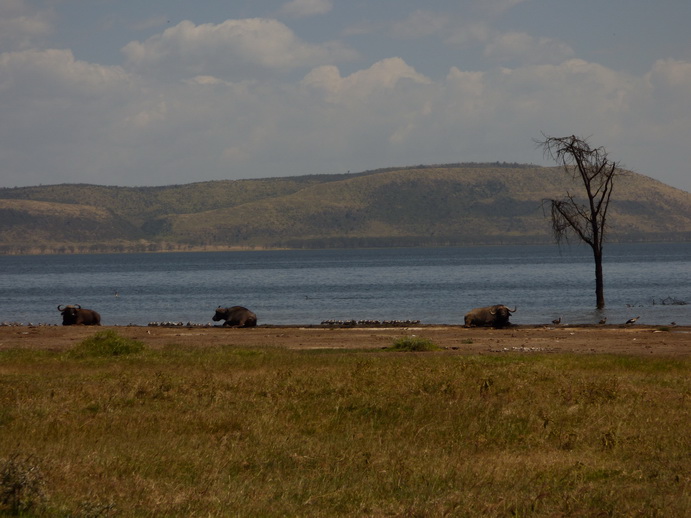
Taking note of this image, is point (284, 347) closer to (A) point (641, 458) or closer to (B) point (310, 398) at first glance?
(B) point (310, 398)

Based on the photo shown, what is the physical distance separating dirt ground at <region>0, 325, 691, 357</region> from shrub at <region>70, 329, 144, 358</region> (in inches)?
119

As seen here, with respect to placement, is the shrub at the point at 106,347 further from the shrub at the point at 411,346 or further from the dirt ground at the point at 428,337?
the shrub at the point at 411,346

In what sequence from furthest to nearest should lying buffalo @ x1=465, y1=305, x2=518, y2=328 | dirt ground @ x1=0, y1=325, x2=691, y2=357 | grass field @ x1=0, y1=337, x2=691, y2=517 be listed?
lying buffalo @ x1=465, y1=305, x2=518, y2=328
dirt ground @ x1=0, y1=325, x2=691, y2=357
grass field @ x1=0, y1=337, x2=691, y2=517

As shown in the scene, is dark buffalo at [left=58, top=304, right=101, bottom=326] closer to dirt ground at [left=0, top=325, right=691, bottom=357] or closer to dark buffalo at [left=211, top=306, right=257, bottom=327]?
dirt ground at [left=0, top=325, right=691, bottom=357]

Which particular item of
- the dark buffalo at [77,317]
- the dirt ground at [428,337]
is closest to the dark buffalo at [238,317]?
the dirt ground at [428,337]

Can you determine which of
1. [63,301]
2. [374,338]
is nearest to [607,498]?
[374,338]

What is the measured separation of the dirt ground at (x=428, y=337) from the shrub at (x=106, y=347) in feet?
9.94

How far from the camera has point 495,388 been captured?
15320 millimetres

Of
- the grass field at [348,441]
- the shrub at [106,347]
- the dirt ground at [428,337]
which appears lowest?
the dirt ground at [428,337]

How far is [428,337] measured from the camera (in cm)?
3084

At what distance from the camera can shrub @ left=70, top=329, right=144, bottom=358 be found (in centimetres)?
2284

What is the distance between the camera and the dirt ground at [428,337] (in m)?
26.2

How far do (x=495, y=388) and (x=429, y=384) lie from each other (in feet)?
3.76

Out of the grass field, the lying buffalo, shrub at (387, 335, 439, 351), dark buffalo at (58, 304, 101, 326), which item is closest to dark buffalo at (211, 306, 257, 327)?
dark buffalo at (58, 304, 101, 326)
